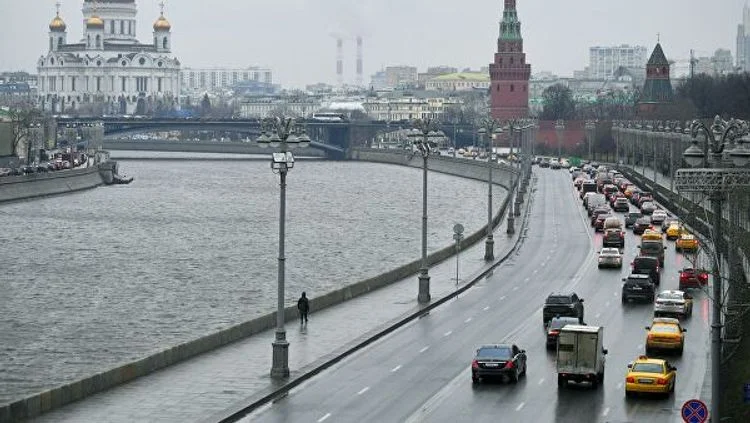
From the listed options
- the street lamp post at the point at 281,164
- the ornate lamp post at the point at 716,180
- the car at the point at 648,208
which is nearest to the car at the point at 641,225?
the car at the point at 648,208

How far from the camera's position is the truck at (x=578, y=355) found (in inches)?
1097

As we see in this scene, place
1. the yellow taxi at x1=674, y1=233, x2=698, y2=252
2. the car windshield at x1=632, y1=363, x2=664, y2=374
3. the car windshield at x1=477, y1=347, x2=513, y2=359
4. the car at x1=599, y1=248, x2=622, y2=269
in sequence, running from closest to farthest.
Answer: the car windshield at x1=632, y1=363, x2=664, y2=374 → the car windshield at x1=477, y1=347, x2=513, y2=359 → the car at x1=599, y1=248, x2=622, y2=269 → the yellow taxi at x1=674, y1=233, x2=698, y2=252

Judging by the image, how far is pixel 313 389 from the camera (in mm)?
28609

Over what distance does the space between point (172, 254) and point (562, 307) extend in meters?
36.5

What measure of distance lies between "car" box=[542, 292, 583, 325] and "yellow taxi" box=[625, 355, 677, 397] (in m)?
7.94

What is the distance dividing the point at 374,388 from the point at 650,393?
4502 mm

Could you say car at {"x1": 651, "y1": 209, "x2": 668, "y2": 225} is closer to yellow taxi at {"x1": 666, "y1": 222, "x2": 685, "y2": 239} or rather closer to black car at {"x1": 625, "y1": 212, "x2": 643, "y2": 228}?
black car at {"x1": 625, "y1": 212, "x2": 643, "y2": 228}

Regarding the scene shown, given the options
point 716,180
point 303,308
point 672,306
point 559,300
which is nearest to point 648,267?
point 672,306

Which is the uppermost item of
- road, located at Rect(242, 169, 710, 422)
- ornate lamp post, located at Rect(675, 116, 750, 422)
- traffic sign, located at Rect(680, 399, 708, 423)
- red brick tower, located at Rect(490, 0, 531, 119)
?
red brick tower, located at Rect(490, 0, 531, 119)

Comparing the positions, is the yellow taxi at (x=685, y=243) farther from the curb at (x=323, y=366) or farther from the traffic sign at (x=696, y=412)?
the traffic sign at (x=696, y=412)

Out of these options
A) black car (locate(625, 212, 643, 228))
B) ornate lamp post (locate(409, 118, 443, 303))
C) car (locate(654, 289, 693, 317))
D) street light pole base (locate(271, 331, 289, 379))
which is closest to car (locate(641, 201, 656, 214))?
black car (locate(625, 212, 643, 228))

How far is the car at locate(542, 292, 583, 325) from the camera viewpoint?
3575cm

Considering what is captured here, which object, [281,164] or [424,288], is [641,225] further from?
[281,164]

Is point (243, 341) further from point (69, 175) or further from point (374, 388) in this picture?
point (69, 175)
